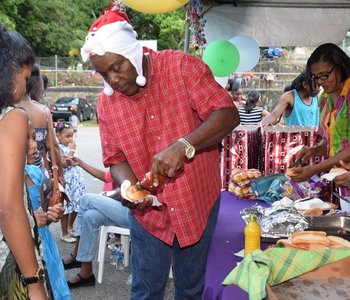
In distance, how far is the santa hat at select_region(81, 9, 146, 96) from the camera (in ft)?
5.57

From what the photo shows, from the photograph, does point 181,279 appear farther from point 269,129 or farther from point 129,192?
point 269,129

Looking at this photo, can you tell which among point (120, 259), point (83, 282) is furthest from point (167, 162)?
point (120, 259)

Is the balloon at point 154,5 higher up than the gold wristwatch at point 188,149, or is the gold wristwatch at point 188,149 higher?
the balloon at point 154,5

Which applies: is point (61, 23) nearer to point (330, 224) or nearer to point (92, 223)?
point (92, 223)

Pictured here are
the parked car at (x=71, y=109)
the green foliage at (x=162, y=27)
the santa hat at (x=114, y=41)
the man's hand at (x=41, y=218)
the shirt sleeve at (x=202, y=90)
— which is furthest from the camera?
the green foliage at (x=162, y=27)

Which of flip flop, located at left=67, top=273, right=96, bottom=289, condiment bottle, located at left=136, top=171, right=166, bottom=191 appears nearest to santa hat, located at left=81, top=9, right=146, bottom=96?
condiment bottle, located at left=136, top=171, right=166, bottom=191

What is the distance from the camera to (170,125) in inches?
72.9

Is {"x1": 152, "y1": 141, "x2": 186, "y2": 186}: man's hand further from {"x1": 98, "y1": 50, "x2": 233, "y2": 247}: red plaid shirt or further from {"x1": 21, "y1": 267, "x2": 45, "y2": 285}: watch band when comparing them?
{"x1": 21, "y1": 267, "x2": 45, "y2": 285}: watch band

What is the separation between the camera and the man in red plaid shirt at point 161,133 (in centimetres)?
175

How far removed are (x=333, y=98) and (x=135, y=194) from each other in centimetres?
182

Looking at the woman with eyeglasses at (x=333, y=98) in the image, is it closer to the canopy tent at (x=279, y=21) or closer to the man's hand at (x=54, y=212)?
the man's hand at (x=54, y=212)

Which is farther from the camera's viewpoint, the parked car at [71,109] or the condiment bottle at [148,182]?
the parked car at [71,109]

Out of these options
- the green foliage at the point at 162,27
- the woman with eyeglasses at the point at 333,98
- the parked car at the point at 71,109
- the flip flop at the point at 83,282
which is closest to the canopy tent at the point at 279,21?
the woman with eyeglasses at the point at 333,98

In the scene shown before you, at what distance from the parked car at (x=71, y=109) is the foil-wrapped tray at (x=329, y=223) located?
13483 millimetres
